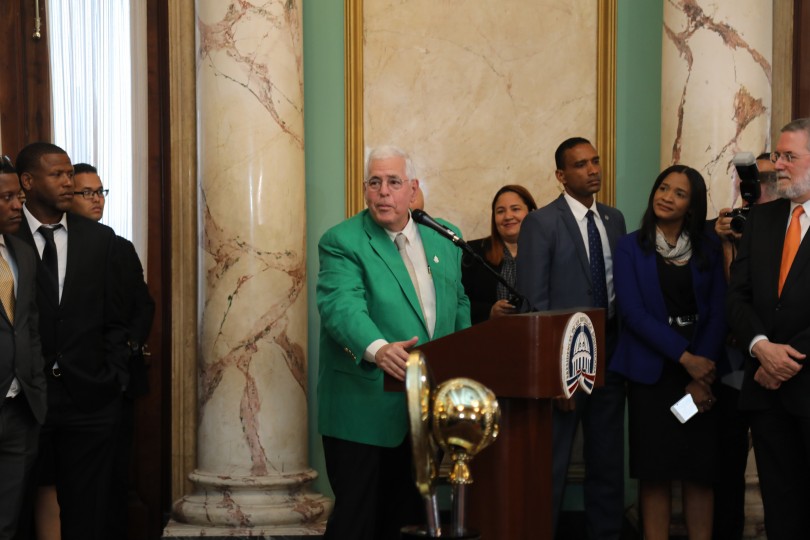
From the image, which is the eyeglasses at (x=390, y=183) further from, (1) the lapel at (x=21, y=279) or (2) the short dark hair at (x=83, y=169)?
(2) the short dark hair at (x=83, y=169)

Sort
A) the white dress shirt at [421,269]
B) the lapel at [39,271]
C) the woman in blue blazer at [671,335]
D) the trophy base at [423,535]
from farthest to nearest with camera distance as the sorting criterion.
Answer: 1. the woman in blue blazer at [671,335]
2. the lapel at [39,271]
3. the white dress shirt at [421,269]
4. the trophy base at [423,535]

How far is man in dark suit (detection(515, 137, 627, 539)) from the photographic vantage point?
17.1ft

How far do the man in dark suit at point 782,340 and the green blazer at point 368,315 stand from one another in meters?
1.20

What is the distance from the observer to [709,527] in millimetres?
5109

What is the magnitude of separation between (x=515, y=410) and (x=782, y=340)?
139 centimetres

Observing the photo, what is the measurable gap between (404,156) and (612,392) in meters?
1.77

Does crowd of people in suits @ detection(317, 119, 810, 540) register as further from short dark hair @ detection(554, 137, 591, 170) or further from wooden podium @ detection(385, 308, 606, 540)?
wooden podium @ detection(385, 308, 606, 540)

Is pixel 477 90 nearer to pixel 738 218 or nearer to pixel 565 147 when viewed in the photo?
pixel 565 147

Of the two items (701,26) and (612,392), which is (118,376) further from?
(701,26)

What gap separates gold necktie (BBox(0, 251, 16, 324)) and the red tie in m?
2.89

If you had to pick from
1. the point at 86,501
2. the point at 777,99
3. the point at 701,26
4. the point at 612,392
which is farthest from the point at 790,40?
the point at 86,501

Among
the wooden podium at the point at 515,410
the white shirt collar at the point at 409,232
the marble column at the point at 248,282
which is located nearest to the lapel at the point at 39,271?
the marble column at the point at 248,282

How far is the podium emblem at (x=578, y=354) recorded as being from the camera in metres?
3.51

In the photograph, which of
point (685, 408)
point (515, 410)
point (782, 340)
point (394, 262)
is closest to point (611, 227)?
point (685, 408)
